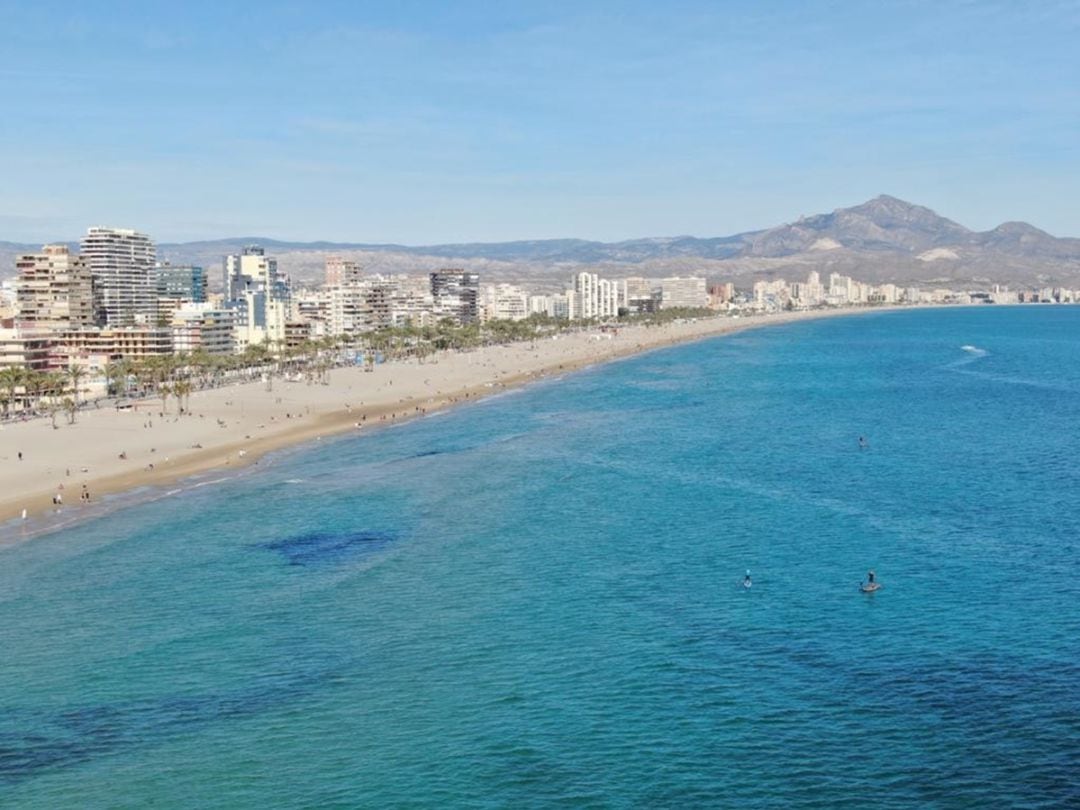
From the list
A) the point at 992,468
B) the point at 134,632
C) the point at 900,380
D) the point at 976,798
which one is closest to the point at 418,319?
the point at 900,380

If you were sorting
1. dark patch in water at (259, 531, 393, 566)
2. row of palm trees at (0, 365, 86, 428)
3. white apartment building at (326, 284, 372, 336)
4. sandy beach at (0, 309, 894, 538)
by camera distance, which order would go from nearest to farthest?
dark patch in water at (259, 531, 393, 566), sandy beach at (0, 309, 894, 538), row of palm trees at (0, 365, 86, 428), white apartment building at (326, 284, 372, 336)

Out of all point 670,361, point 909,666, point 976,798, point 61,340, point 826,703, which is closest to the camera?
point 976,798

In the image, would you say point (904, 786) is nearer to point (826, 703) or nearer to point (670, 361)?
point (826, 703)

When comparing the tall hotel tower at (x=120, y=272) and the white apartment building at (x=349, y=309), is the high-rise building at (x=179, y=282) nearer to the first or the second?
the tall hotel tower at (x=120, y=272)

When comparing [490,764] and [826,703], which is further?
[826,703]

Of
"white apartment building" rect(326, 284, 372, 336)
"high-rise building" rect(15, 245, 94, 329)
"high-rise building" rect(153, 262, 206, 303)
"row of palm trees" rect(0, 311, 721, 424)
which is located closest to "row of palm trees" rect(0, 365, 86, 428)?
"row of palm trees" rect(0, 311, 721, 424)

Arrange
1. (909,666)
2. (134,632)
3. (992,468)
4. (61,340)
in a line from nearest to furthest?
(909,666), (134,632), (992,468), (61,340)

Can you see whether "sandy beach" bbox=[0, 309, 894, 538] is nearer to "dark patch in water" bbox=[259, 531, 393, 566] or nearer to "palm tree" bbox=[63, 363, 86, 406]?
"palm tree" bbox=[63, 363, 86, 406]
